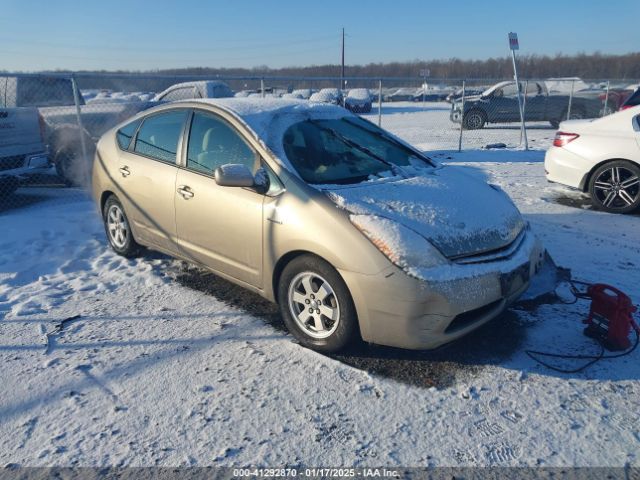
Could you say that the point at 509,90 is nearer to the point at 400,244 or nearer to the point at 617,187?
the point at 617,187

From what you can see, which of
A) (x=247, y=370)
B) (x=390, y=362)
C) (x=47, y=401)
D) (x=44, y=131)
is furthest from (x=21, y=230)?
(x=390, y=362)

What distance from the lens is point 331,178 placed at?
360cm

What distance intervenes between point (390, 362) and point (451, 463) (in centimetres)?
90

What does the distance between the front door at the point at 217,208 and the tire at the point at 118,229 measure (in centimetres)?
108

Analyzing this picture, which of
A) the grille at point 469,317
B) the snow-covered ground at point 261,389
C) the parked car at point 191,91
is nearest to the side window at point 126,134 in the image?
the snow-covered ground at point 261,389

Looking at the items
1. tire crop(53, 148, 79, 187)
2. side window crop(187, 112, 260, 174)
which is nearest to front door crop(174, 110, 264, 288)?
side window crop(187, 112, 260, 174)

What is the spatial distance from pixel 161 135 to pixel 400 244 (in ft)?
8.81

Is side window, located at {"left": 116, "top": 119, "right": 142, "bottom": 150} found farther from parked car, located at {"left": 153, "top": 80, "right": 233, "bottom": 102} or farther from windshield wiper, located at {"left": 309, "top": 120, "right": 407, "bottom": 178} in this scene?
parked car, located at {"left": 153, "top": 80, "right": 233, "bottom": 102}

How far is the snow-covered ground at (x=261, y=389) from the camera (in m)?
2.46

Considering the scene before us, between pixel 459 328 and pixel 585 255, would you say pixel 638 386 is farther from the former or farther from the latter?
pixel 585 255

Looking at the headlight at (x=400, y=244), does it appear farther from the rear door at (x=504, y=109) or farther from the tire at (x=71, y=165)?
the rear door at (x=504, y=109)

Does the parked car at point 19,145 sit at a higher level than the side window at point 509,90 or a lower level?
lower

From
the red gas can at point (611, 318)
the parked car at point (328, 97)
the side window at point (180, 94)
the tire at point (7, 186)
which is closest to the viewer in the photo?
the red gas can at point (611, 318)

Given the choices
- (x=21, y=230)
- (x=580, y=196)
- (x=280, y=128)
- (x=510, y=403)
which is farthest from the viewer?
(x=580, y=196)
